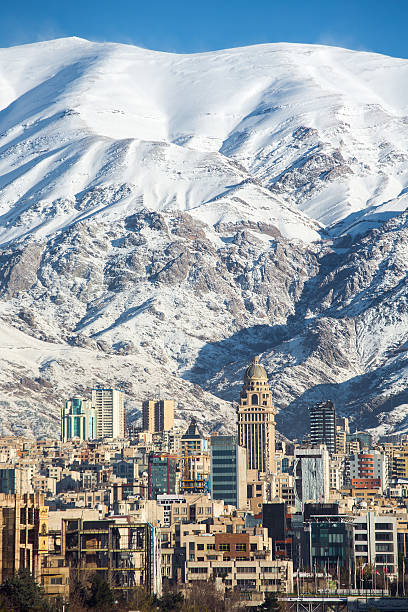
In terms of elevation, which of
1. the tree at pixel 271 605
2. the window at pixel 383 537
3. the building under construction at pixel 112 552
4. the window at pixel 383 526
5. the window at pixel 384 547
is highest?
the window at pixel 383 526

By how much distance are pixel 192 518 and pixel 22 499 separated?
2190 inches

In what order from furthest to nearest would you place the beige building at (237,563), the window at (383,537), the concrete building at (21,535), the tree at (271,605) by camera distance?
the window at (383,537) → the beige building at (237,563) → the tree at (271,605) → the concrete building at (21,535)

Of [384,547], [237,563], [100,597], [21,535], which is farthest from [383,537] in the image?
[21,535]

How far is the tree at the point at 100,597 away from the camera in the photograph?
84688mm

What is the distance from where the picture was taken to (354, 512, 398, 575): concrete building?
131 metres

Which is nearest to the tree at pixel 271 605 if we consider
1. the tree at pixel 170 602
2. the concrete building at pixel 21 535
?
the tree at pixel 170 602

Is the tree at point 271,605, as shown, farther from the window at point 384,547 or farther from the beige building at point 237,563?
the window at point 384,547

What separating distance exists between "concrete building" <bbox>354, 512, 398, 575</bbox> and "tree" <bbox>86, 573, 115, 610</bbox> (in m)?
46.9

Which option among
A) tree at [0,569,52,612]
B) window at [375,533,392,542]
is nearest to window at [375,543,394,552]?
window at [375,533,392,542]

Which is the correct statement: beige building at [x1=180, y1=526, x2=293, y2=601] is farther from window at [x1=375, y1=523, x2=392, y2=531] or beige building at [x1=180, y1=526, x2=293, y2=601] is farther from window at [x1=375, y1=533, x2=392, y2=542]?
window at [x1=375, y1=523, x2=392, y2=531]

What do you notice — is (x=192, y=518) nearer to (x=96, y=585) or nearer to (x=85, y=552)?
(x=85, y=552)

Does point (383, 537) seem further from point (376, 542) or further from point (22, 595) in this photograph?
point (22, 595)

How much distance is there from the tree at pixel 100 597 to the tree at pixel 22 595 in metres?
5.46

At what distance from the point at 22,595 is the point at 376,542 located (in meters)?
59.6
